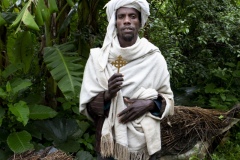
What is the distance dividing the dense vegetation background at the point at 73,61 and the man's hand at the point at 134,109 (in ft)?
4.84

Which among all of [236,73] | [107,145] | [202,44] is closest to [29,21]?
[107,145]

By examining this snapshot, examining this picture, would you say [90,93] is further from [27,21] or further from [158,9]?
[158,9]

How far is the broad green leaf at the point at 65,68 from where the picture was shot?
14.1ft

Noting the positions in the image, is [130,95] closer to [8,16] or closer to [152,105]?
[152,105]

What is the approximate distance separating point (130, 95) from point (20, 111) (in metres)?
1.78

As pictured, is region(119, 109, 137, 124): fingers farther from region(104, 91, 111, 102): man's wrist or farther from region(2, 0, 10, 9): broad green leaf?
region(2, 0, 10, 9): broad green leaf

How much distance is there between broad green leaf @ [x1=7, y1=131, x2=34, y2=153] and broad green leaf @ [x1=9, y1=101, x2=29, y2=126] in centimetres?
24

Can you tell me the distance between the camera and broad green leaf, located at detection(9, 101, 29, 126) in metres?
4.21

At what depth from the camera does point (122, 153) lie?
2.83m

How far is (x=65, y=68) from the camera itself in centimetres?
451

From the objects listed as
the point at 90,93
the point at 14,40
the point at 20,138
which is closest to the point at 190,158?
the point at 20,138

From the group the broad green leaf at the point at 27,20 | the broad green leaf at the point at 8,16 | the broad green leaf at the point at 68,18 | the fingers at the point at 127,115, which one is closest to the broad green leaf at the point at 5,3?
the broad green leaf at the point at 8,16

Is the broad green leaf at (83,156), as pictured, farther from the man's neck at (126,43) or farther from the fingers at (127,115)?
the man's neck at (126,43)

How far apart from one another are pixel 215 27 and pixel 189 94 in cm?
104
